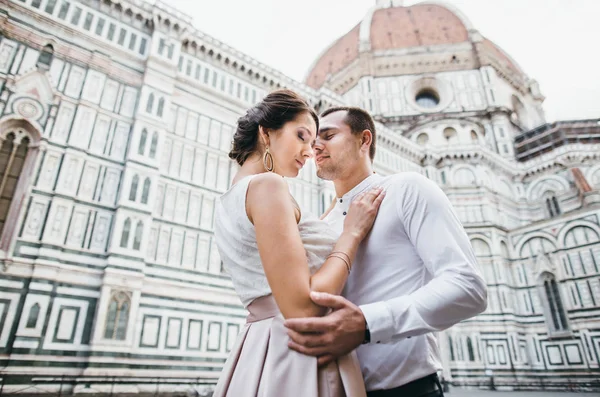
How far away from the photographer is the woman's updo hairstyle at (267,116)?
155 centimetres

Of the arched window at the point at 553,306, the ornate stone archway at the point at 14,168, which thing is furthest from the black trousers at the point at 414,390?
the arched window at the point at 553,306

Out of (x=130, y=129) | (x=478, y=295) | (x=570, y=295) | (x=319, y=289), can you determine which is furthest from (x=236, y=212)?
(x=570, y=295)

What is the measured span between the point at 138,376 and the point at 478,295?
9.64 meters

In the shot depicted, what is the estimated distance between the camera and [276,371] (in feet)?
3.52

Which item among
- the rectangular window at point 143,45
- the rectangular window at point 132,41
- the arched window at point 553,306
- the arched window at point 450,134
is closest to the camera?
the rectangular window at point 132,41

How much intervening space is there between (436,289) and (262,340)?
0.56 m

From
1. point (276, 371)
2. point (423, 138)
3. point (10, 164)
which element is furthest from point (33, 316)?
point (423, 138)

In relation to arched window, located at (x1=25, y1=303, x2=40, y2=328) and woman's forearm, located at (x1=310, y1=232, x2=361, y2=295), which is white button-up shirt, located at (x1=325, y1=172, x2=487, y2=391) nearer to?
woman's forearm, located at (x1=310, y1=232, x2=361, y2=295)

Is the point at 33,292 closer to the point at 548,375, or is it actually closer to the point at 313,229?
the point at 313,229

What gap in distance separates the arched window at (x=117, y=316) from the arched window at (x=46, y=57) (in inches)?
264

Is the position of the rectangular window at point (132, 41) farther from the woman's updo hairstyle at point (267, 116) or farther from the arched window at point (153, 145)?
the woman's updo hairstyle at point (267, 116)

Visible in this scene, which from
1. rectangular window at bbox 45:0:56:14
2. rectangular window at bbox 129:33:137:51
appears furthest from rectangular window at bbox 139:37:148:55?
rectangular window at bbox 45:0:56:14

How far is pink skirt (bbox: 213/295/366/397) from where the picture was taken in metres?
1.05

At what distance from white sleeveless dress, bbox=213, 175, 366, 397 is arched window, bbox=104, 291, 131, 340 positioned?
353 inches
